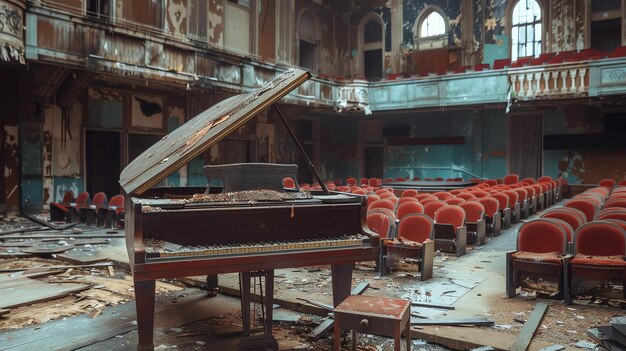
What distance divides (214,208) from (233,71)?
10.5 metres

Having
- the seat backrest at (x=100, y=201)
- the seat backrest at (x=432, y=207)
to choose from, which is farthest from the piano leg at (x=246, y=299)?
the seat backrest at (x=100, y=201)

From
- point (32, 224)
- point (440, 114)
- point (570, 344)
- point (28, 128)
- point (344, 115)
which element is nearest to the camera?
point (570, 344)

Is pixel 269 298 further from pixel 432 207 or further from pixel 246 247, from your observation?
pixel 432 207

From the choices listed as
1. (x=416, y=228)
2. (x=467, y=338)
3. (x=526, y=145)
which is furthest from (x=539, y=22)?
(x=467, y=338)

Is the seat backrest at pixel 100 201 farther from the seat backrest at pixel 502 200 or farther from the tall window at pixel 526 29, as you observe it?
the tall window at pixel 526 29

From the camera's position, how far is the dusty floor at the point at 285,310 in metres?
3.56

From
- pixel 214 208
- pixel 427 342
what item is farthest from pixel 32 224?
pixel 427 342

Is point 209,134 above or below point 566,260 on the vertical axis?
above

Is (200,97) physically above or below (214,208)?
above

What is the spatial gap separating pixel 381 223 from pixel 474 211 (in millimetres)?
2313

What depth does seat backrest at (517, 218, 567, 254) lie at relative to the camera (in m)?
4.79

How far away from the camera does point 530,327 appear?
12.2ft

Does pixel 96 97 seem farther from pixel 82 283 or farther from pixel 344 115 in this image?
→ pixel 344 115

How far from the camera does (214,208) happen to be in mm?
3174
